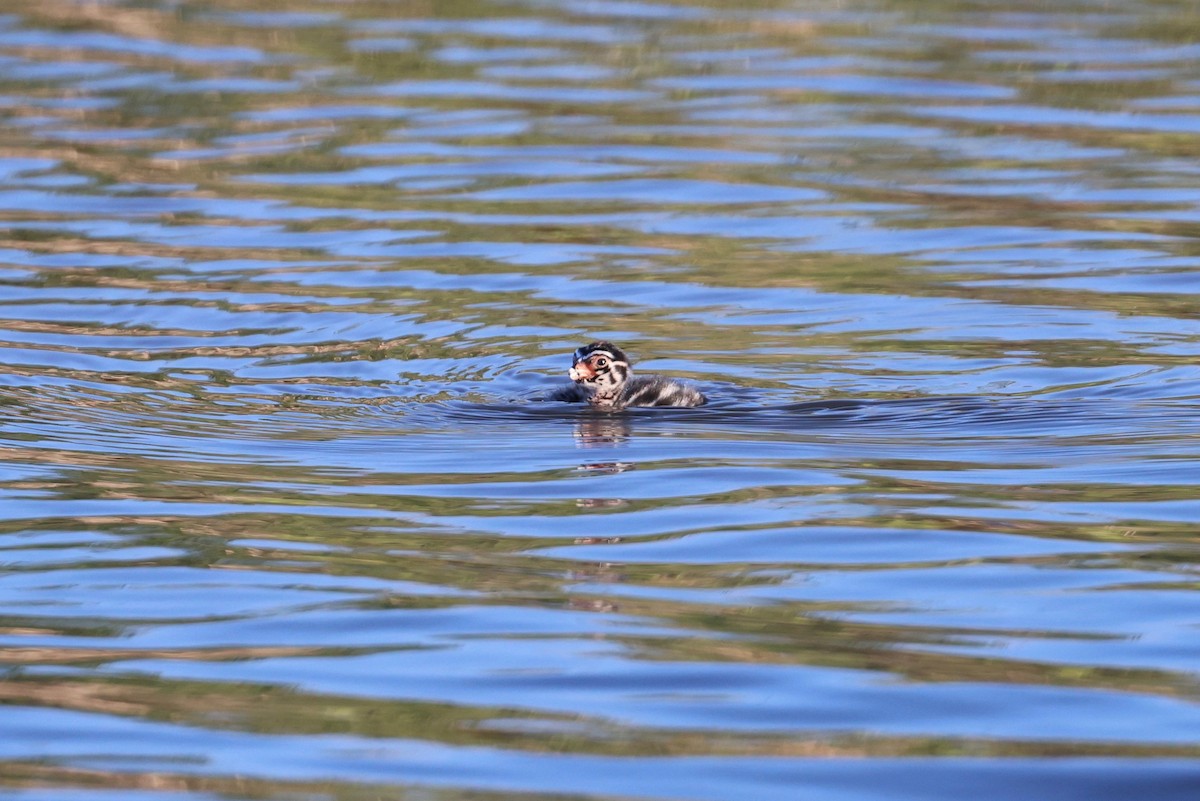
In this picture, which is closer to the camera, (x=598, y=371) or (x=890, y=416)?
(x=890, y=416)

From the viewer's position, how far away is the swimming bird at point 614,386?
45.2ft

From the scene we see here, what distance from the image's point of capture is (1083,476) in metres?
11.5

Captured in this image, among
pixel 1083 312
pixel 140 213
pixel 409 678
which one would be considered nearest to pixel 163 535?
pixel 409 678

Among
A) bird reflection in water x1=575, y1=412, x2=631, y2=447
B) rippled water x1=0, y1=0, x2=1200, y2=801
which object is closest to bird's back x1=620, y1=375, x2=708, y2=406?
rippled water x1=0, y1=0, x2=1200, y2=801

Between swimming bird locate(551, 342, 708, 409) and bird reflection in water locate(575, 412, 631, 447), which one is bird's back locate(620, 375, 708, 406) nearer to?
swimming bird locate(551, 342, 708, 409)

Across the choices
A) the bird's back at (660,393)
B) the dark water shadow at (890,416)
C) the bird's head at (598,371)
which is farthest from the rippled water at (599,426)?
the bird's head at (598,371)

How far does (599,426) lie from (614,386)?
66 cm

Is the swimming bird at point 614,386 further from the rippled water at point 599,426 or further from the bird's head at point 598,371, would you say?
the rippled water at point 599,426

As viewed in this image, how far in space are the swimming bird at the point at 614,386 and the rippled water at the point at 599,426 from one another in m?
0.17

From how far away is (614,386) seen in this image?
45.6 ft

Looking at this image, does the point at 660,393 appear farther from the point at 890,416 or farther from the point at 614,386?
the point at 890,416

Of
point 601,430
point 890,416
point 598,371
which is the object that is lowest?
point 601,430

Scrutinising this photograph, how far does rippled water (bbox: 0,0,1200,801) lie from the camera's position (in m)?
7.50

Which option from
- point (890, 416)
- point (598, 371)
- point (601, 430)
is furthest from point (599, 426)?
point (890, 416)
